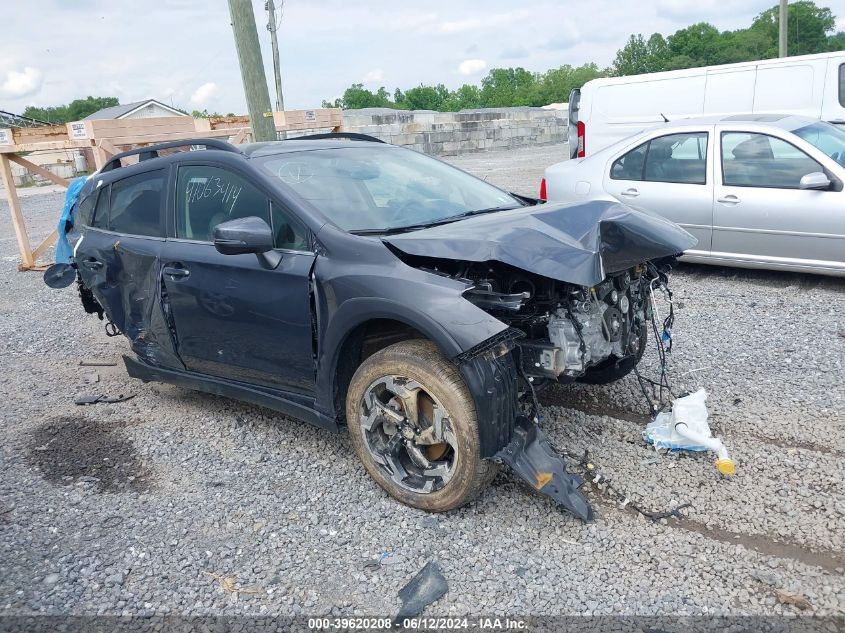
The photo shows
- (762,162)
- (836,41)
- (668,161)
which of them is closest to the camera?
(762,162)

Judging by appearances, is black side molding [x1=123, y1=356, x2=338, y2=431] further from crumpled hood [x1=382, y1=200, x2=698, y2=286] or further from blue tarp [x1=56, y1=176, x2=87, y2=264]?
blue tarp [x1=56, y1=176, x2=87, y2=264]

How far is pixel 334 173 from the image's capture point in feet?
13.2

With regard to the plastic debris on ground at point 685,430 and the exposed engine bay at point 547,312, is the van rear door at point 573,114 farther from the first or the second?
the exposed engine bay at point 547,312

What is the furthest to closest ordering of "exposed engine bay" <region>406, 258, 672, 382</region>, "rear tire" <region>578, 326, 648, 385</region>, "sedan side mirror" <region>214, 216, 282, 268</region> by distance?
1. "rear tire" <region>578, 326, 648, 385</region>
2. "sedan side mirror" <region>214, 216, 282, 268</region>
3. "exposed engine bay" <region>406, 258, 672, 382</region>

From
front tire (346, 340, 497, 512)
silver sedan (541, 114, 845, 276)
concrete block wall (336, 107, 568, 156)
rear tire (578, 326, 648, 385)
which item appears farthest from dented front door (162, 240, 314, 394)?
concrete block wall (336, 107, 568, 156)

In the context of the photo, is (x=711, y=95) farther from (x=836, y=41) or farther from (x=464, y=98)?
(x=836, y=41)

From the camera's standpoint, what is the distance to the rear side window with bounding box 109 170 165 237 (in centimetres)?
445

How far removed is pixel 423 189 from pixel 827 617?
9.54ft

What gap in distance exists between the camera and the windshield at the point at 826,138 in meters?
6.51

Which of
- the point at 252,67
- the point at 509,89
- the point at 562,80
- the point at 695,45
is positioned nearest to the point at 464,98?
the point at 509,89

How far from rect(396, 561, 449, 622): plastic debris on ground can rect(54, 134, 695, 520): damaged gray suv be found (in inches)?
15.5

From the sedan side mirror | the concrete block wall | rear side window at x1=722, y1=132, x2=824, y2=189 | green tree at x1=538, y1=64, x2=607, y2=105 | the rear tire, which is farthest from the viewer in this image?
green tree at x1=538, y1=64, x2=607, y2=105

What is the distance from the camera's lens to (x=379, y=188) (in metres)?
4.04

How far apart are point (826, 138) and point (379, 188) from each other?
503cm
